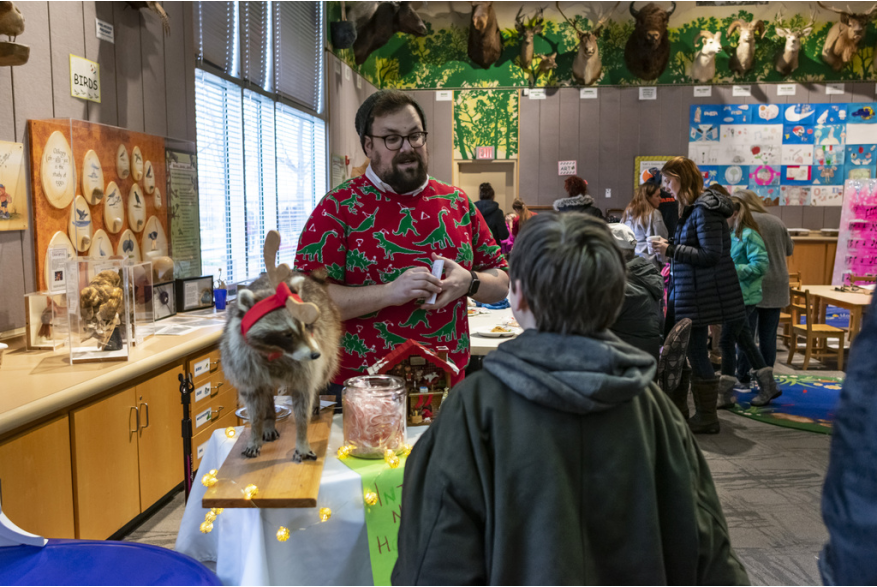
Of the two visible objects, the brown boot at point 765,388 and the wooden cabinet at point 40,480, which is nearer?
the wooden cabinet at point 40,480

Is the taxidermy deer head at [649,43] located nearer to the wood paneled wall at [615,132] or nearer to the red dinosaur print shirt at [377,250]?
the wood paneled wall at [615,132]

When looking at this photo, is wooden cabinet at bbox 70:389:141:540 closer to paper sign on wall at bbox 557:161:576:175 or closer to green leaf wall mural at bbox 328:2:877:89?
green leaf wall mural at bbox 328:2:877:89

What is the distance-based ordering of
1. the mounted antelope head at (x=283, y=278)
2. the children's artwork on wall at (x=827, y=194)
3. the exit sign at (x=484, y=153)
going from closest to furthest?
the mounted antelope head at (x=283, y=278) < the children's artwork on wall at (x=827, y=194) < the exit sign at (x=484, y=153)

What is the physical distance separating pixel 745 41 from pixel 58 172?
29.2 feet

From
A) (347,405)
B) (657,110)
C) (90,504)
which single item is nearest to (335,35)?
(657,110)

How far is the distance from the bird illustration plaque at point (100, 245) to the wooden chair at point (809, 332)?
230 inches

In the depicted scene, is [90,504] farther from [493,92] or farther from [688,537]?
[493,92]

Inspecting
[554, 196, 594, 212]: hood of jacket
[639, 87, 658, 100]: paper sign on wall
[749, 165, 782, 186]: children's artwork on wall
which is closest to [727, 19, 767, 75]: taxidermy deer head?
[639, 87, 658, 100]: paper sign on wall

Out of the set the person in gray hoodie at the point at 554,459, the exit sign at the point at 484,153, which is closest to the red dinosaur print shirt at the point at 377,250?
the person in gray hoodie at the point at 554,459

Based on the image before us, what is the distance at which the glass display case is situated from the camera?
2.83 m

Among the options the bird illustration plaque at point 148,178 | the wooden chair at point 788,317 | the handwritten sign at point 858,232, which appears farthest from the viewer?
the handwritten sign at point 858,232

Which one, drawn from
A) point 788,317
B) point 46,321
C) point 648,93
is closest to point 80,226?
point 46,321

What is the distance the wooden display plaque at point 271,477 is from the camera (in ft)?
3.83

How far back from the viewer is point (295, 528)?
1299mm
